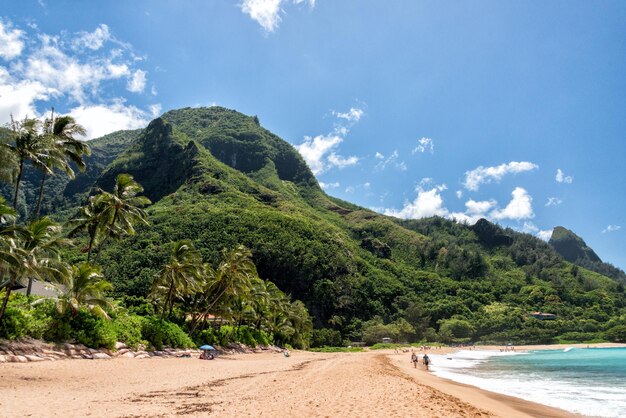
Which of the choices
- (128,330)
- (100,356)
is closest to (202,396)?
(100,356)

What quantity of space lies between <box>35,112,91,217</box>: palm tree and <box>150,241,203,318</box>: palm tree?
10614 mm

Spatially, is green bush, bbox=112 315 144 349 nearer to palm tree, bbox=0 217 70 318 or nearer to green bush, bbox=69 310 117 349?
green bush, bbox=69 310 117 349

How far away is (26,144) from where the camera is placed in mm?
24859

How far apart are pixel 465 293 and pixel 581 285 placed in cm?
5411

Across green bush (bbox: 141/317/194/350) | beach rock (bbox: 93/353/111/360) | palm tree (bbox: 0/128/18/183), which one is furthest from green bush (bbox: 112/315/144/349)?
palm tree (bbox: 0/128/18/183)

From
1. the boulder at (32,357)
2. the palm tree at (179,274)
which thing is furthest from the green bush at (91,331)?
the palm tree at (179,274)

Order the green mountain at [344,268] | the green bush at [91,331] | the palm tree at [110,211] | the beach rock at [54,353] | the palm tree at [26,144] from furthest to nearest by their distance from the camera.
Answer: the green mountain at [344,268] → the palm tree at [110,211] → the palm tree at [26,144] → the green bush at [91,331] → the beach rock at [54,353]

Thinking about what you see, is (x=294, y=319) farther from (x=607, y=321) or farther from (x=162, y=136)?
(x=162, y=136)

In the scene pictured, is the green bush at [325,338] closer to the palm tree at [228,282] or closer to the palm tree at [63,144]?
the palm tree at [228,282]

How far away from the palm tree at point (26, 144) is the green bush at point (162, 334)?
41.8ft

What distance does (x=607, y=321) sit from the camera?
12069 cm

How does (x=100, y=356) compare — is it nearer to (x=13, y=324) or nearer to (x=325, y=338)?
(x=13, y=324)

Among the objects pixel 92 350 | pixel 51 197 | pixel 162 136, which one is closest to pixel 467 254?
pixel 162 136

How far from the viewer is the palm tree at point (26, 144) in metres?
24.5
